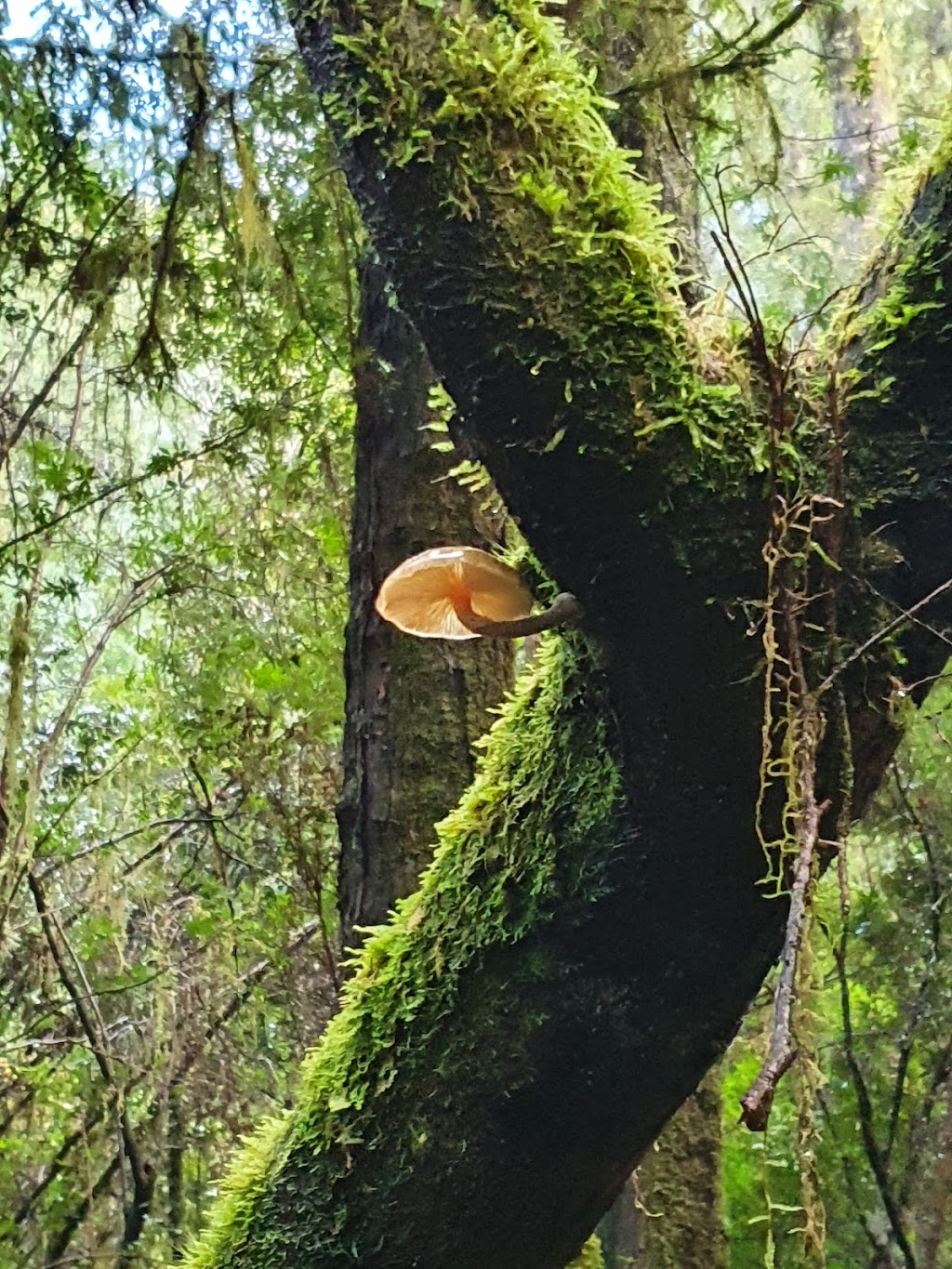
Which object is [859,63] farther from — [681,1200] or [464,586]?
[681,1200]

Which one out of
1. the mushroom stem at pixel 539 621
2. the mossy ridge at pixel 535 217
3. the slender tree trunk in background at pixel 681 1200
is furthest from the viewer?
the slender tree trunk in background at pixel 681 1200

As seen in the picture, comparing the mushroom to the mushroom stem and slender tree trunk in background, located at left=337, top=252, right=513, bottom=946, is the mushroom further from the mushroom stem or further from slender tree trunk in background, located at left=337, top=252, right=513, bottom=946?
slender tree trunk in background, located at left=337, top=252, right=513, bottom=946

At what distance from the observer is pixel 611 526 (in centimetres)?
137

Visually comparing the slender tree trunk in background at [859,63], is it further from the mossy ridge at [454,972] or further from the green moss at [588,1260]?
the green moss at [588,1260]

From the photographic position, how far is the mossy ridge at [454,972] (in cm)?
156

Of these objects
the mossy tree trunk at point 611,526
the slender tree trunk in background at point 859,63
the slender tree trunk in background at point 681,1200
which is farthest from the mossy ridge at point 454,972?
the slender tree trunk in background at point 859,63

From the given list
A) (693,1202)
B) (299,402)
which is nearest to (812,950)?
(693,1202)

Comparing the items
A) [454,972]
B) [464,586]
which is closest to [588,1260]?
[454,972]

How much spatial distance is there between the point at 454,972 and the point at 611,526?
750 millimetres

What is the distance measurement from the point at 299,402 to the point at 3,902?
183 cm

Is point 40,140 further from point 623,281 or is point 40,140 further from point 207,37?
point 623,281

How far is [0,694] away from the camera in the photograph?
15.4 ft

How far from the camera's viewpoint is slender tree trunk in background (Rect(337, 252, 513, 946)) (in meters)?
2.31

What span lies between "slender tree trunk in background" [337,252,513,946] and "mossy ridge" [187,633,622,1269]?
44 centimetres
